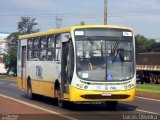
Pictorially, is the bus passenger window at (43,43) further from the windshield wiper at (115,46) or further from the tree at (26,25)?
the tree at (26,25)

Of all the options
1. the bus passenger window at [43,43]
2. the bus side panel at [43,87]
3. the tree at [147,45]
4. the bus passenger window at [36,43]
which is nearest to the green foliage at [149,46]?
the tree at [147,45]

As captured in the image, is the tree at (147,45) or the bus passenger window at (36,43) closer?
the bus passenger window at (36,43)

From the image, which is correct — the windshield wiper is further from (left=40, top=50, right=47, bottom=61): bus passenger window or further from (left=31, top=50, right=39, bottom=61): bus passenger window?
(left=31, top=50, right=39, bottom=61): bus passenger window

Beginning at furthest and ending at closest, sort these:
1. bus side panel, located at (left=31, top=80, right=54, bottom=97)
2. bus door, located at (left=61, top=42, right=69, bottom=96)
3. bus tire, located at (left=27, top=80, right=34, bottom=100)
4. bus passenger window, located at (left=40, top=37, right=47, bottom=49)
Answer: bus tire, located at (left=27, top=80, right=34, bottom=100) → bus passenger window, located at (left=40, top=37, right=47, bottom=49) → bus side panel, located at (left=31, top=80, right=54, bottom=97) → bus door, located at (left=61, top=42, right=69, bottom=96)

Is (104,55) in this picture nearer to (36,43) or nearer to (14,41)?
(36,43)

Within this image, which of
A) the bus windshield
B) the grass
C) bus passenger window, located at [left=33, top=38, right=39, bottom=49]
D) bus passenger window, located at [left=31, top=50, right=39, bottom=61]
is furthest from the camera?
the grass

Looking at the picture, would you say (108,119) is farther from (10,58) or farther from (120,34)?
(10,58)

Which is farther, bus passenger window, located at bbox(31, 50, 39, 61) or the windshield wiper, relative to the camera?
bus passenger window, located at bbox(31, 50, 39, 61)

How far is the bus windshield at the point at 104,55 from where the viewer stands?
18.8 meters

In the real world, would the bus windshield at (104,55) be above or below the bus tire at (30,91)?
above

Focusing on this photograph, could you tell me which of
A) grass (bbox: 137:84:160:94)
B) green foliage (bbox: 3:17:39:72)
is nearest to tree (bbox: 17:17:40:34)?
green foliage (bbox: 3:17:39:72)

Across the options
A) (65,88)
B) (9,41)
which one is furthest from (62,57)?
(9,41)

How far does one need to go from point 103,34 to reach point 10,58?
8298 cm

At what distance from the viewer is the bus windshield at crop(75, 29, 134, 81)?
18.8 metres
